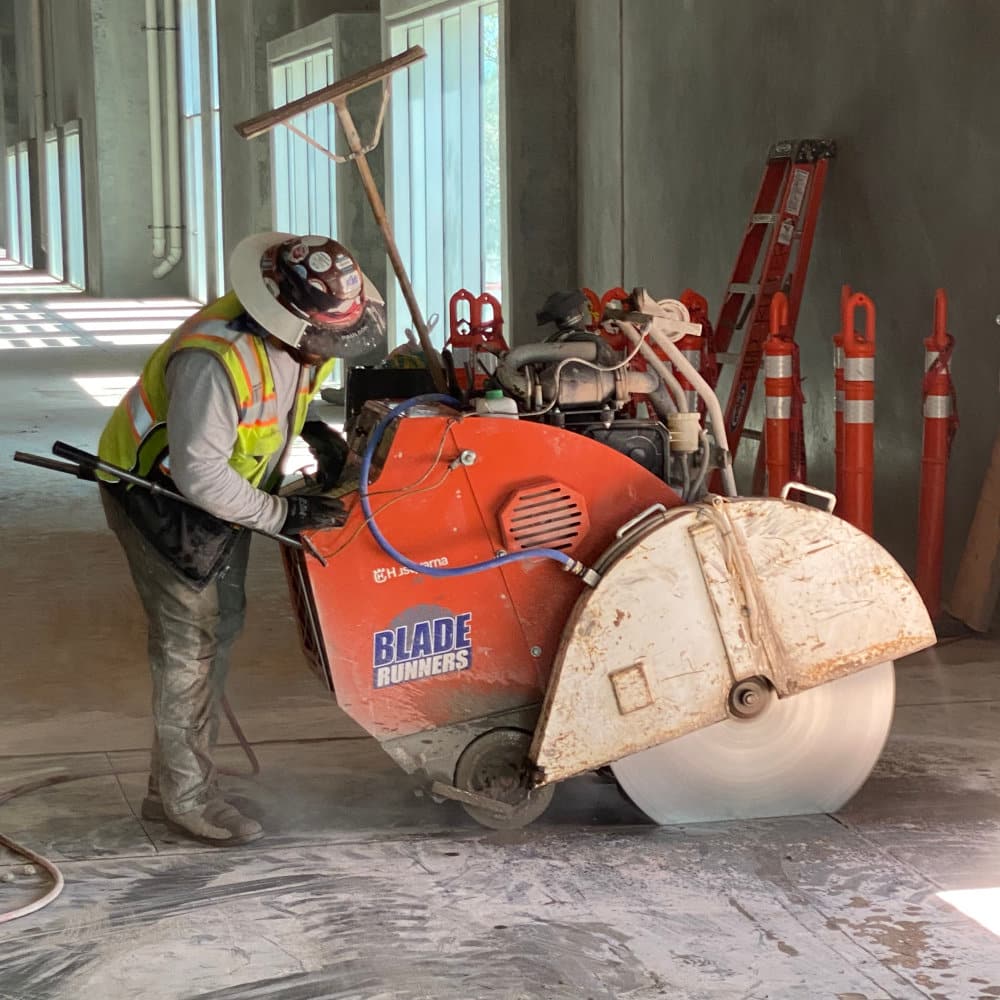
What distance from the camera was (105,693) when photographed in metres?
5.87

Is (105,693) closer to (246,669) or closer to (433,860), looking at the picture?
(246,669)

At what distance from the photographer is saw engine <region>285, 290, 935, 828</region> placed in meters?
4.09

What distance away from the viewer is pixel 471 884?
13.2 feet

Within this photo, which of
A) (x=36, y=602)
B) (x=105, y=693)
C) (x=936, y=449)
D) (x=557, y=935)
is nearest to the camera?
(x=557, y=935)

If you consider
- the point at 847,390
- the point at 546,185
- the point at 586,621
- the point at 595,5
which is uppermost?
the point at 595,5

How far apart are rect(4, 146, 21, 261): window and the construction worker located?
42.2 m

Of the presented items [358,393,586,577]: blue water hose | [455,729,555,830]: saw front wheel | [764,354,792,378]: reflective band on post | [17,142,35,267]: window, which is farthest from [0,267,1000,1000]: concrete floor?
[17,142,35,267]: window

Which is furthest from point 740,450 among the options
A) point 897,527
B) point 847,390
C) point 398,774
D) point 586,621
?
point 586,621

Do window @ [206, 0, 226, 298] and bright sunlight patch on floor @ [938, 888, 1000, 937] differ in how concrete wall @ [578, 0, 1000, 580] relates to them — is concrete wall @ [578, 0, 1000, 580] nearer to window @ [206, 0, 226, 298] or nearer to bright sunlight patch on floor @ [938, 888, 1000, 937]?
bright sunlight patch on floor @ [938, 888, 1000, 937]

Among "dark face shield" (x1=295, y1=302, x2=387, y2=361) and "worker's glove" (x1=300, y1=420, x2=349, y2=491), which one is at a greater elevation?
"dark face shield" (x1=295, y1=302, x2=387, y2=361)

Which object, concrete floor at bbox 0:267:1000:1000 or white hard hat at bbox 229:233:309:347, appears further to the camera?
white hard hat at bbox 229:233:309:347

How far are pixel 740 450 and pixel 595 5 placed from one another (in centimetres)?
317

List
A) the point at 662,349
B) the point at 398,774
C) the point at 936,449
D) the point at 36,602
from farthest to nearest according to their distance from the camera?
the point at 36,602 → the point at 936,449 → the point at 398,774 → the point at 662,349

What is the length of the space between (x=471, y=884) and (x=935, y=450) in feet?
10.2
